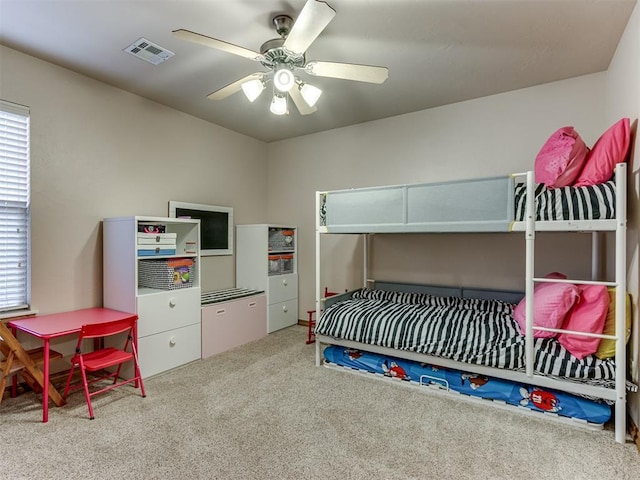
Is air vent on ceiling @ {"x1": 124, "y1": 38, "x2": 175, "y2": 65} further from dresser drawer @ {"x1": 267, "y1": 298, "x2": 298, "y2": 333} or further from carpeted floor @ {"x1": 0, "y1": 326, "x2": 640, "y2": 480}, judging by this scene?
dresser drawer @ {"x1": 267, "y1": 298, "x2": 298, "y2": 333}

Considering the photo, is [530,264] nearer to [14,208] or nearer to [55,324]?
[55,324]

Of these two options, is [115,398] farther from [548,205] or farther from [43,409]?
[548,205]

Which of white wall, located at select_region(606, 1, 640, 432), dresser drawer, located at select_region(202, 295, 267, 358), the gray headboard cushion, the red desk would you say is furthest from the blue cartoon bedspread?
the red desk

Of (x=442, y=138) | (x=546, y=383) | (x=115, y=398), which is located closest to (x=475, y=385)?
(x=546, y=383)

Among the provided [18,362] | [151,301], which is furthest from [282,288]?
[18,362]

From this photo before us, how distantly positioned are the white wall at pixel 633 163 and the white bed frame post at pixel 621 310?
0.07 metres

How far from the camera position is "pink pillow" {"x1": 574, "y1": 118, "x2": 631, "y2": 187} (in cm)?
202

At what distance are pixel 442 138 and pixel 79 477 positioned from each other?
3.80 metres

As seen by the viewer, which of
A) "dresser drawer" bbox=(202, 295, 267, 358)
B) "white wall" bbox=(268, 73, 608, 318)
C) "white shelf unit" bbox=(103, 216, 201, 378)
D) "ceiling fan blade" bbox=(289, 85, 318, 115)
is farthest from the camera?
"dresser drawer" bbox=(202, 295, 267, 358)

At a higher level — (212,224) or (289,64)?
(289,64)

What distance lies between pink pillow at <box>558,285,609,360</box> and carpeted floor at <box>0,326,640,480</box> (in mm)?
493

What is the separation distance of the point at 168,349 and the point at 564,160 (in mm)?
3365

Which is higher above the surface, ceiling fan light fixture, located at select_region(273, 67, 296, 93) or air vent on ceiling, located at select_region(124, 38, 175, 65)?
air vent on ceiling, located at select_region(124, 38, 175, 65)

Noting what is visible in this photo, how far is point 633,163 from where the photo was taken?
211cm
